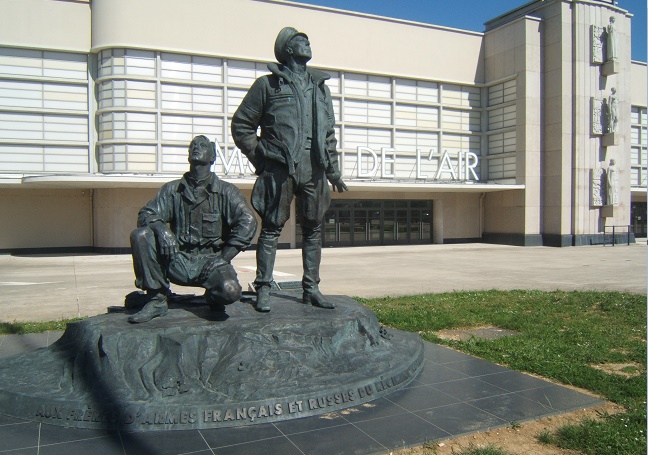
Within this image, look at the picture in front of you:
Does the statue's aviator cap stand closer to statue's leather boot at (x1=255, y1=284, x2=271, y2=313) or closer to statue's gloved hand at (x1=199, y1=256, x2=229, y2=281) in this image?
statue's gloved hand at (x1=199, y1=256, x2=229, y2=281)

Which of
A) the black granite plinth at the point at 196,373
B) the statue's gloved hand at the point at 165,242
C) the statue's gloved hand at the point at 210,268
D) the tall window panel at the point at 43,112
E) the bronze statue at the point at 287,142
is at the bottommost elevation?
the black granite plinth at the point at 196,373

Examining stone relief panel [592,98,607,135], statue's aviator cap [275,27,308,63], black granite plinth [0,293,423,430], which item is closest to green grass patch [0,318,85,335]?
black granite plinth [0,293,423,430]

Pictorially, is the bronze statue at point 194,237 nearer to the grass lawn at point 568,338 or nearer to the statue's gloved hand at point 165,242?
the statue's gloved hand at point 165,242

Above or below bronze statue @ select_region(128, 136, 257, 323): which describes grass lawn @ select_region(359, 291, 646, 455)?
below

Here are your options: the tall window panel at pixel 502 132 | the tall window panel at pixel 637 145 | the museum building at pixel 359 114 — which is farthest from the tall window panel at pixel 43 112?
the tall window panel at pixel 637 145

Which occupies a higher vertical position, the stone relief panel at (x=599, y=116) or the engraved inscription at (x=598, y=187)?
the stone relief panel at (x=599, y=116)

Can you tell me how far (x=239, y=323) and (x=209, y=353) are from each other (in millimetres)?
391

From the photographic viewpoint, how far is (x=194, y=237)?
204 inches

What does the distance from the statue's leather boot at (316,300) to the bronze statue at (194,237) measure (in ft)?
3.06

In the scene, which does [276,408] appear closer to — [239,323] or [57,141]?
[239,323]

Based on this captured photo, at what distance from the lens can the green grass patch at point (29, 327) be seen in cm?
740

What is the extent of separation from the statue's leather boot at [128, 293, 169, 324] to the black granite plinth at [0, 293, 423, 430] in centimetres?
7

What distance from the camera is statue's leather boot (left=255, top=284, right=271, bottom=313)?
205 inches

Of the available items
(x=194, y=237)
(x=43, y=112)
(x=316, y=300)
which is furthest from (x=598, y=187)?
(x=194, y=237)
